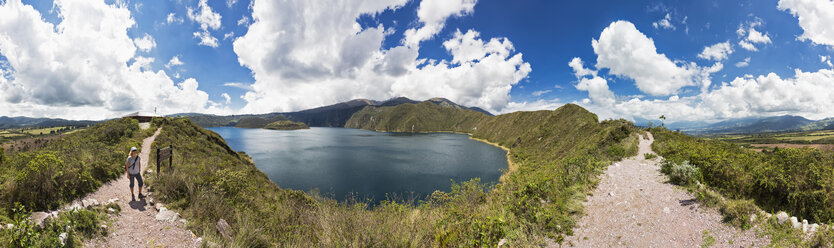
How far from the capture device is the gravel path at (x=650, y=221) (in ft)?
21.9

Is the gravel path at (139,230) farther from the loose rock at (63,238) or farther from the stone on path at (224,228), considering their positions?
the stone on path at (224,228)

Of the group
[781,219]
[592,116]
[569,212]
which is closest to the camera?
[781,219]

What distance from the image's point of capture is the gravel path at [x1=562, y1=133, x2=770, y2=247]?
669cm

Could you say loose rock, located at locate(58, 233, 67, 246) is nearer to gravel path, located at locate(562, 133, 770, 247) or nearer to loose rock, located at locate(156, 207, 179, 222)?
loose rock, located at locate(156, 207, 179, 222)

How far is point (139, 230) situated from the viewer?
7887mm

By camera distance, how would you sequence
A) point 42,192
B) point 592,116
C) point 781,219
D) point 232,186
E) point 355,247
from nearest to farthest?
point 355,247
point 781,219
point 42,192
point 232,186
point 592,116

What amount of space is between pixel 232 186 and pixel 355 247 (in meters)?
8.76

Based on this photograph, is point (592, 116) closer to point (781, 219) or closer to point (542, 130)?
point (542, 130)

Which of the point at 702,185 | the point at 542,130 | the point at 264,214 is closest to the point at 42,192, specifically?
the point at 264,214

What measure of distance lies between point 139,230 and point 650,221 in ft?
50.1

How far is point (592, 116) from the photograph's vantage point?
6981 centimetres

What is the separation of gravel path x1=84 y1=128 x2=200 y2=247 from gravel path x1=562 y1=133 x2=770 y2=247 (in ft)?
36.9

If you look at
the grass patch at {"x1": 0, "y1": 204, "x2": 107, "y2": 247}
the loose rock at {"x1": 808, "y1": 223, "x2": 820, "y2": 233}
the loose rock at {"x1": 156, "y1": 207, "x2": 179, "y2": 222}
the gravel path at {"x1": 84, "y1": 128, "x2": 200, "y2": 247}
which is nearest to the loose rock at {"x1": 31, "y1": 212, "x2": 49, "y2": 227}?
the grass patch at {"x1": 0, "y1": 204, "x2": 107, "y2": 247}

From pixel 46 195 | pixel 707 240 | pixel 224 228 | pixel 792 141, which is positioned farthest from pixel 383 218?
pixel 792 141
